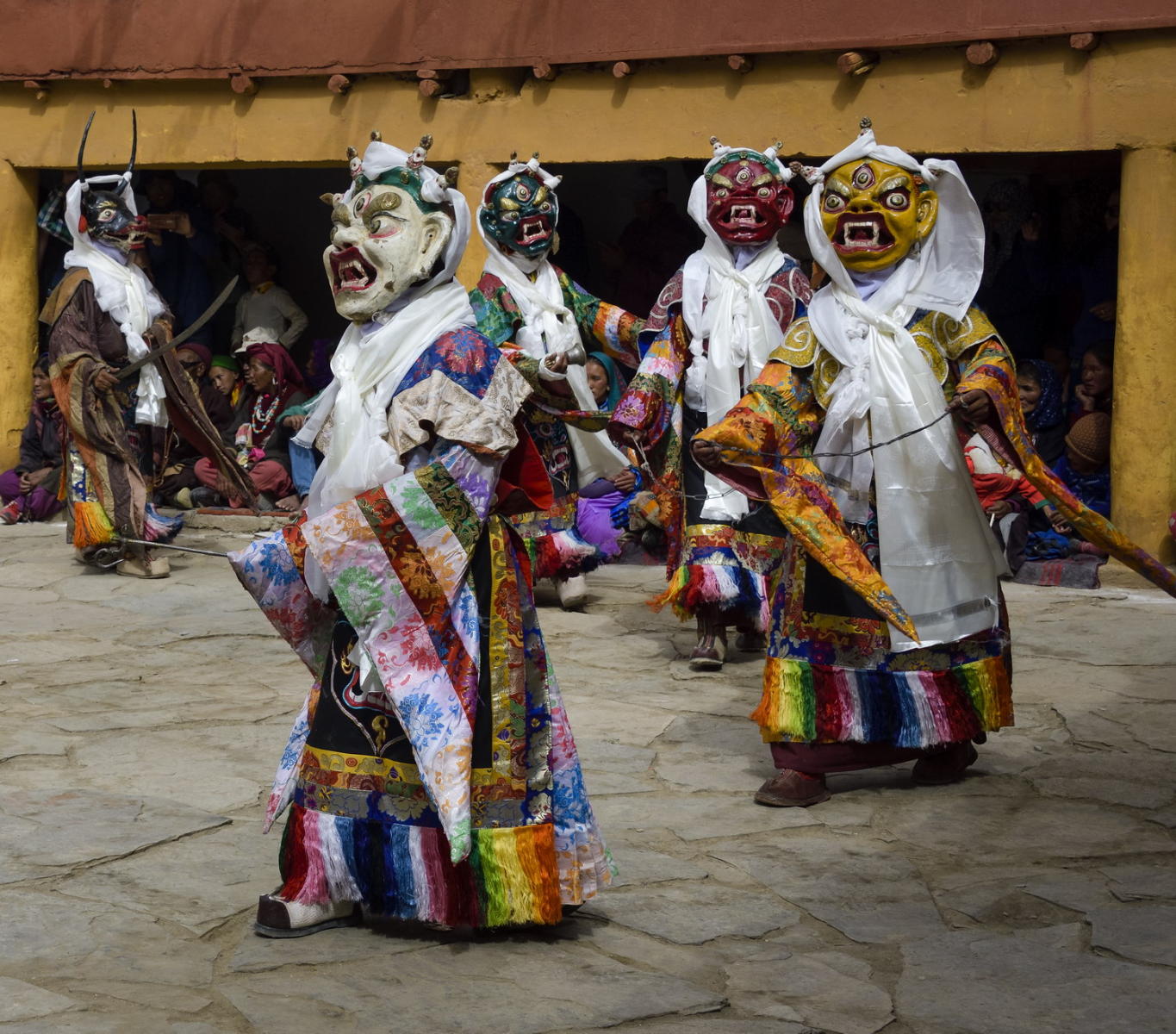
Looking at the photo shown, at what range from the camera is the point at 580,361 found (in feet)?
16.7

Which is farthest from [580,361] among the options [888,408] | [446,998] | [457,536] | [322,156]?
[322,156]

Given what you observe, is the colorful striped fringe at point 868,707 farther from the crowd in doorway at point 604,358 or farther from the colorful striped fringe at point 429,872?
the crowd in doorway at point 604,358

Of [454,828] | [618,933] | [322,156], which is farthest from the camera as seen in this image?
[322,156]

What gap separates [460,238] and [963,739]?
2.15 m

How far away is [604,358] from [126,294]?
105 inches

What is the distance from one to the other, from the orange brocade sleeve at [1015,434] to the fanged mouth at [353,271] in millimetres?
1758

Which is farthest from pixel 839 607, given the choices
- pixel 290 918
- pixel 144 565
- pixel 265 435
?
pixel 265 435

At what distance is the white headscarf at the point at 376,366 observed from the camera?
12.8 ft

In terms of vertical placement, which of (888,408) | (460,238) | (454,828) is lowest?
(454,828)

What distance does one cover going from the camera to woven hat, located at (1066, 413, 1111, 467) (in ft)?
30.2

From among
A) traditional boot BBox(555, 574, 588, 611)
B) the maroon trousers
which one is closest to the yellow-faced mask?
the maroon trousers

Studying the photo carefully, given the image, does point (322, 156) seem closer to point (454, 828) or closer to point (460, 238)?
point (460, 238)

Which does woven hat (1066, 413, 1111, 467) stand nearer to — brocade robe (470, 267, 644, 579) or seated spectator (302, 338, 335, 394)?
brocade robe (470, 267, 644, 579)

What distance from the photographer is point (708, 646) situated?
705 cm
